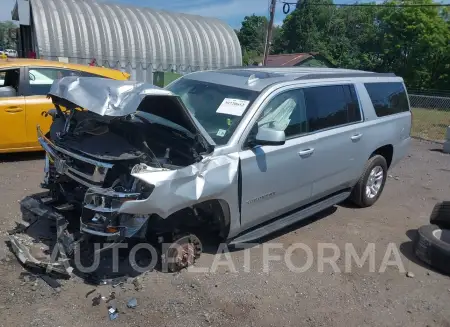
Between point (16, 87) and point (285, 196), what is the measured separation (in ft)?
16.0

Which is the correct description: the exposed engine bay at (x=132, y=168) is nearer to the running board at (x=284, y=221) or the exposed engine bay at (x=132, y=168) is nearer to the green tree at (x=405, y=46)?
the running board at (x=284, y=221)

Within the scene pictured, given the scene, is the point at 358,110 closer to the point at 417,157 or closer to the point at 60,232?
the point at 60,232

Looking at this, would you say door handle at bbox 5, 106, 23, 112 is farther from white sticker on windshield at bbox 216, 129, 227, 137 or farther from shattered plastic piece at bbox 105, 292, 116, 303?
shattered plastic piece at bbox 105, 292, 116, 303

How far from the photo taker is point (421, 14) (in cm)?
3694

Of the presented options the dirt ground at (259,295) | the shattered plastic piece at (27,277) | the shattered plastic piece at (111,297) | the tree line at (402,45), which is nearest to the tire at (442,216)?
the dirt ground at (259,295)

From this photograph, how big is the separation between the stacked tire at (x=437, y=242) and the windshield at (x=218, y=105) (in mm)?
2406

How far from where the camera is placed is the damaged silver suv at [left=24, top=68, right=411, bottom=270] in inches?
134

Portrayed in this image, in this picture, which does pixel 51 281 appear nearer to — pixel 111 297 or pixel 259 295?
pixel 111 297

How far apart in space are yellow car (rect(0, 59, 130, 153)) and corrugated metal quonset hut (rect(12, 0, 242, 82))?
37.4 feet

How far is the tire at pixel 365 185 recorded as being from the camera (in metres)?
5.78

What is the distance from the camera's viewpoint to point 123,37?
1959 cm

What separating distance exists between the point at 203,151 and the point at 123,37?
17.5 m

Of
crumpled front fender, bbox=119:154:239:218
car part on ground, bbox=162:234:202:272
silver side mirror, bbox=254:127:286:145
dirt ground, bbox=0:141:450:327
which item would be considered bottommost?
dirt ground, bbox=0:141:450:327

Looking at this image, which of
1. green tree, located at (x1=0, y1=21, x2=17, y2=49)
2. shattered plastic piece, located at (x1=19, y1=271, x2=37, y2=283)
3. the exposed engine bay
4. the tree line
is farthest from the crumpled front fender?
green tree, located at (x1=0, y1=21, x2=17, y2=49)
